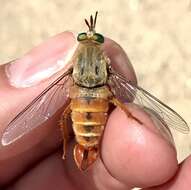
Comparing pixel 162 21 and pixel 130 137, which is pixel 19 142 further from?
pixel 162 21

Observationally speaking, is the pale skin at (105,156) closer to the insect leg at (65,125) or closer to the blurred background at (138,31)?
the insect leg at (65,125)

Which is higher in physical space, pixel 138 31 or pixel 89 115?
pixel 89 115

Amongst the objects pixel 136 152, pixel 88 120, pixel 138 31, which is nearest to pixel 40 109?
pixel 88 120

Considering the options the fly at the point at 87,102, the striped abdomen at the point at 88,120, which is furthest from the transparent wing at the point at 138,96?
the striped abdomen at the point at 88,120

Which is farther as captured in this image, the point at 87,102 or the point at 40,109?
the point at 40,109

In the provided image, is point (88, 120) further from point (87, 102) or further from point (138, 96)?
point (138, 96)

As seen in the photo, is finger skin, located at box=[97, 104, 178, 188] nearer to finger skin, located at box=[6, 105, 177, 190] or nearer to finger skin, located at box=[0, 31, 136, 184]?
finger skin, located at box=[6, 105, 177, 190]

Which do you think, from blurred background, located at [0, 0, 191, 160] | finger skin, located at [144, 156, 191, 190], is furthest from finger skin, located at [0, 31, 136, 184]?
blurred background, located at [0, 0, 191, 160]
